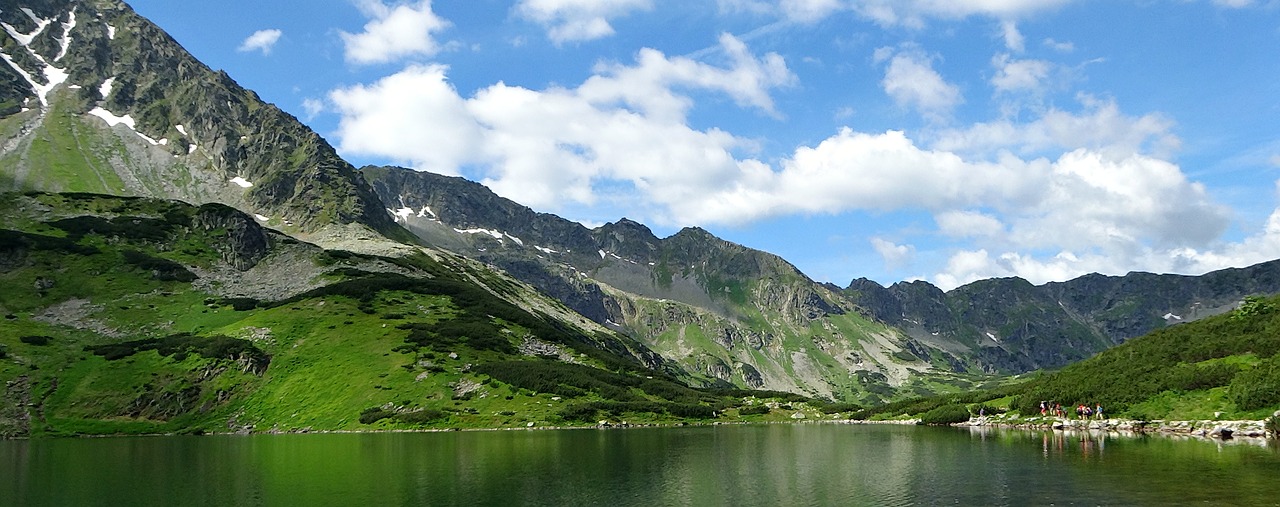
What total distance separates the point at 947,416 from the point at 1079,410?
3549 centimetres

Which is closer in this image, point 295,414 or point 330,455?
point 330,455

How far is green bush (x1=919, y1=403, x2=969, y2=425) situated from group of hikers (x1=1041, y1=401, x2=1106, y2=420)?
75.6 ft

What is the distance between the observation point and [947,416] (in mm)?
133625

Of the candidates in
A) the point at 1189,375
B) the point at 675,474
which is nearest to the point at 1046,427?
the point at 1189,375

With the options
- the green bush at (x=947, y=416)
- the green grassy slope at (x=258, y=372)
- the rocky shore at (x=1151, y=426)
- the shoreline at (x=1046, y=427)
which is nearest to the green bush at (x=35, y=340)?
the green grassy slope at (x=258, y=372)

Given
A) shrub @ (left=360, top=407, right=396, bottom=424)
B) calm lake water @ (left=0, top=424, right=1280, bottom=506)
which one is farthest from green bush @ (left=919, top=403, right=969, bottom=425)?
shrub @ (left=360, top=407, right=396, bottom=424)

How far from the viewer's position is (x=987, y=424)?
121375 millimetres

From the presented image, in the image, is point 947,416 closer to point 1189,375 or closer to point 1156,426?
point 1156,426

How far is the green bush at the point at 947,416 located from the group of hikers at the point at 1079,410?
2306 centimetres

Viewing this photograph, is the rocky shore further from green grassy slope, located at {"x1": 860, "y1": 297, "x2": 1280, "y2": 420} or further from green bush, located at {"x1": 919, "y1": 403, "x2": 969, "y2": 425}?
green bush, located at {"x1": 919, "y1": 403, "x2": 969, "y2": 425}

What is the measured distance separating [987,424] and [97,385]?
168996mm

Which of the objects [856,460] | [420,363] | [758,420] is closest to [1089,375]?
[856,460]

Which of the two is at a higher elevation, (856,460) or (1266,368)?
(1266,368)

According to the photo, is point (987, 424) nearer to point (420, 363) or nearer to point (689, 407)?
point (689, 407)
